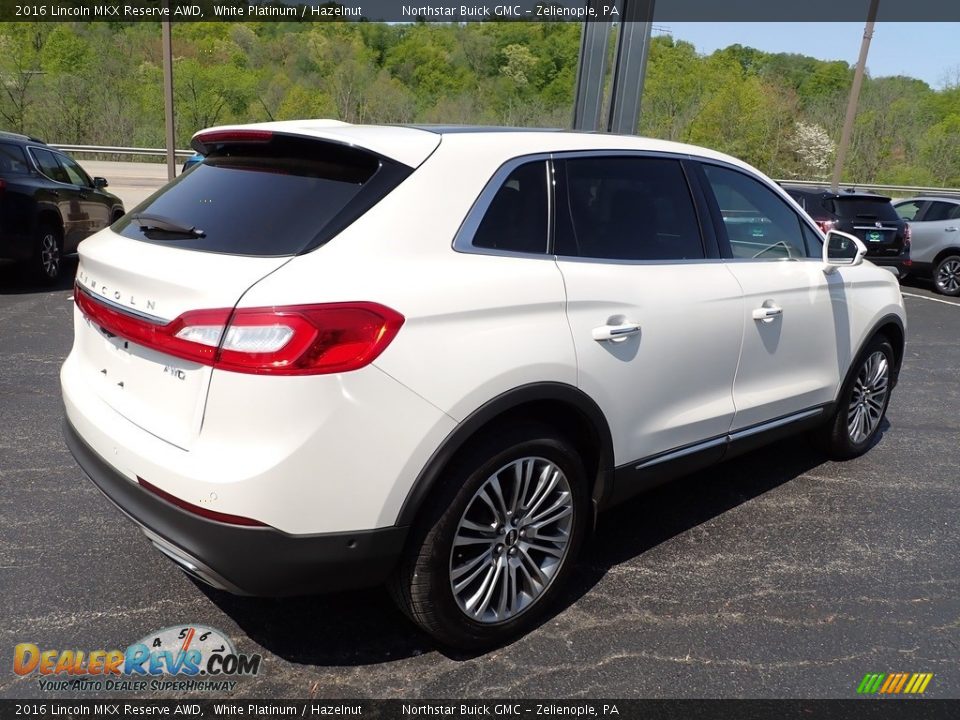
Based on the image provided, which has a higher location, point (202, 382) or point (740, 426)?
point (202, 382)

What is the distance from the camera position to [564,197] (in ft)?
9.40

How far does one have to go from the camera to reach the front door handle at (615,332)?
108 inches

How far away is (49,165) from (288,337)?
8853mm

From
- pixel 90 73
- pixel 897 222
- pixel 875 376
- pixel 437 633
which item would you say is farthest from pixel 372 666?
pixel 90 73

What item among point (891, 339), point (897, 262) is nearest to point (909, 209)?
point (897, 262)

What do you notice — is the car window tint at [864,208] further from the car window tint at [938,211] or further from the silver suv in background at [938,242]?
the car window tint at [938,211]

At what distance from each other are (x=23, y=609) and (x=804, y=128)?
49.7 meters

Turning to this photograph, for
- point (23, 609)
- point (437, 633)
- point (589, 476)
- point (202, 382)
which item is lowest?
point (23, 609)

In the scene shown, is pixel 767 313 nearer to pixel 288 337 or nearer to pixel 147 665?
pixel 288 337

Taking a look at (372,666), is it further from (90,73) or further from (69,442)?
→ (90,73)

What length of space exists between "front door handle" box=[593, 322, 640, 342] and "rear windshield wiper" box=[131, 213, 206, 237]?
1373 mm

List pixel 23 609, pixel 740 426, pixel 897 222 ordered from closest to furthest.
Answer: pixel 23 609 < pixel 740 426 < pixel 897 222

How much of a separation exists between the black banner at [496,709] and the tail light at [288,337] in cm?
111

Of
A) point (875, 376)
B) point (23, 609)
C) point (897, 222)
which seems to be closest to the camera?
point (23, 609)
